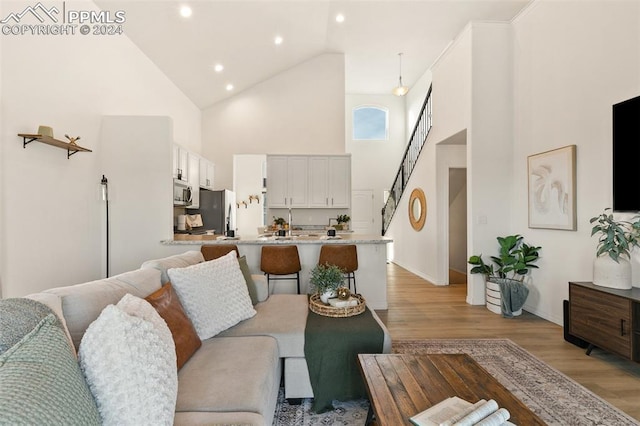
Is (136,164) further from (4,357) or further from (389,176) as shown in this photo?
(389,176)

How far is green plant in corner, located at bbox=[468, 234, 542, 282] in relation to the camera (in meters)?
4.02

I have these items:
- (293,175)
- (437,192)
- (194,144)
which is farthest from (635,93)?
(194,144)

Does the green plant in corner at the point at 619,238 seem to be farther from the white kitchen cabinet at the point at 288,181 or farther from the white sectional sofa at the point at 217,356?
the white kitchen cabinet at the point at 288,181

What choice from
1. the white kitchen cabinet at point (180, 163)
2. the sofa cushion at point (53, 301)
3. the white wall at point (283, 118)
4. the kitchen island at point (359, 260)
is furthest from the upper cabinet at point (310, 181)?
the sofa cushion at point (53, 301)

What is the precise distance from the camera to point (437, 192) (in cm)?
573

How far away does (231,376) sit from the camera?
1586 mm

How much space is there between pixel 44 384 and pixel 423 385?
4.82ft

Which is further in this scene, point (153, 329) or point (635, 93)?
point (635, 93)

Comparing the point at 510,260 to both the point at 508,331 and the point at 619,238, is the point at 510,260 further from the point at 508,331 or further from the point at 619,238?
the point at 619,238

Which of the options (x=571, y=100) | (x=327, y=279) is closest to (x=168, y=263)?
(x=327, y=279)

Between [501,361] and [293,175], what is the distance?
16.1 ft

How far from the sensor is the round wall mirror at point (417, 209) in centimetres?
624

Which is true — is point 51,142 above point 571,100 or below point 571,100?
below

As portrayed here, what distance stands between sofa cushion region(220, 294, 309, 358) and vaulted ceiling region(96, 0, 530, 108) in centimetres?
395
